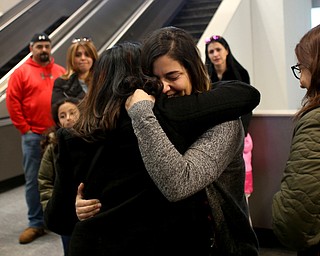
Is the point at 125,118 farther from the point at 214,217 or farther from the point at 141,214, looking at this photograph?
the point at 214,217

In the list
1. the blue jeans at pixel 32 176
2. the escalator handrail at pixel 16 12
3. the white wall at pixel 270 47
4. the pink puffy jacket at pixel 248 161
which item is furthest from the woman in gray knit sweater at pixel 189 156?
the escalator handrail at pixel 16 12

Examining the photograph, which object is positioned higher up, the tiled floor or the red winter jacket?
the red winter jacket

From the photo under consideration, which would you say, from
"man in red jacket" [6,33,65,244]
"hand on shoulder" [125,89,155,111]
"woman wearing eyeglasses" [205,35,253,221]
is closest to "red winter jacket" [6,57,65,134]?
"man in red jacket" [6,33,65,244]

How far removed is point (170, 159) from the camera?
1.10m

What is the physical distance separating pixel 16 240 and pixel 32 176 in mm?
545

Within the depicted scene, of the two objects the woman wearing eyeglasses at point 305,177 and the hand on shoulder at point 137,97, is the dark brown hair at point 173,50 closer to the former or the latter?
the hand on shoulder at point 137,97

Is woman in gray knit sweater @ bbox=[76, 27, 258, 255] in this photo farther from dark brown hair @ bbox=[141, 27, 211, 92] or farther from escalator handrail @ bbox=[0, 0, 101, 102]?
escalator handrail @ bbox=[0, 0, 101, 102]

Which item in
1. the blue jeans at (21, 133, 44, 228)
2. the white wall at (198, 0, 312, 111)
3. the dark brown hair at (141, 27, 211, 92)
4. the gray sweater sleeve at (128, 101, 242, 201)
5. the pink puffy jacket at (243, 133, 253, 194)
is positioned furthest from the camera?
the white wall at (198, 0, 312, 111)

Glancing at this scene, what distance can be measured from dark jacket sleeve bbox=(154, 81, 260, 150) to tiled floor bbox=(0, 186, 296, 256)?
2302mm

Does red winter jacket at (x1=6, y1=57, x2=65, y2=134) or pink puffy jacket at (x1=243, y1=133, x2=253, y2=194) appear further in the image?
red winter jacket at (x1=6, y1=57, x2=65, y2=134)

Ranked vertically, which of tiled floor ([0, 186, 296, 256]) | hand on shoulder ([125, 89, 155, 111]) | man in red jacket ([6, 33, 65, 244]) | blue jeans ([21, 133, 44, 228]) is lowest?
tiled floor ([0, 186, 296, 256])

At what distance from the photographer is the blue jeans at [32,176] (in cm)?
393

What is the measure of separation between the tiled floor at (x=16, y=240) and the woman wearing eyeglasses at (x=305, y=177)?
2048mm

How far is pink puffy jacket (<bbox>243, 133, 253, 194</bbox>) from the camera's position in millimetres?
3234
